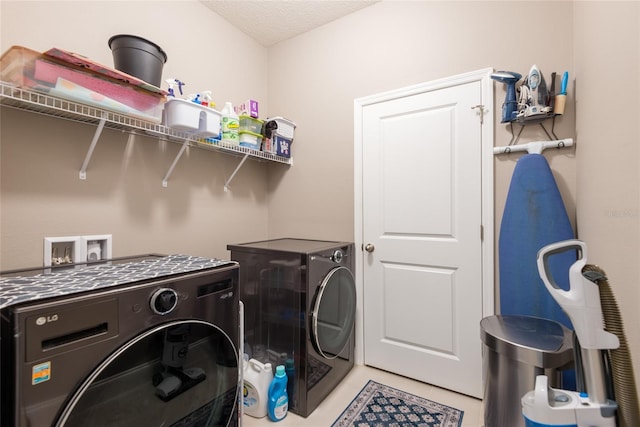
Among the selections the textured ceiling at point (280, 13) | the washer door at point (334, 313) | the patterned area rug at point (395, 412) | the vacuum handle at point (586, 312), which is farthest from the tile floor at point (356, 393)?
the textured ceiling at point (280, 13)

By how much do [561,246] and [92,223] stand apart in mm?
2030

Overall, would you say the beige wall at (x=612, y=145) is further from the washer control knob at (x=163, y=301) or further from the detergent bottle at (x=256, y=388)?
the detergent bottle at (x=256, y=388)

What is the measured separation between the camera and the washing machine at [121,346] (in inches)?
27.4

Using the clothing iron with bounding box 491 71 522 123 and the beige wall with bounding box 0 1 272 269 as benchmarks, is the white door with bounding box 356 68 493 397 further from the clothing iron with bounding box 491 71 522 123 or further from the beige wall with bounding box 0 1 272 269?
the beige wall with bounding box 0 1 272 269

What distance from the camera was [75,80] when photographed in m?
1.15

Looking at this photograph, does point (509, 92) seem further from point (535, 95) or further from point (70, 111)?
point (70, 111)

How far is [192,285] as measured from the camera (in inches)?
40.8

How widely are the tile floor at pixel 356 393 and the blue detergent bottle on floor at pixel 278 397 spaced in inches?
1.7

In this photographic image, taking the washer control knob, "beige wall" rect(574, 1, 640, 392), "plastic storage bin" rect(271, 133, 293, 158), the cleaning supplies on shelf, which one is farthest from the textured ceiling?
the washer control knob

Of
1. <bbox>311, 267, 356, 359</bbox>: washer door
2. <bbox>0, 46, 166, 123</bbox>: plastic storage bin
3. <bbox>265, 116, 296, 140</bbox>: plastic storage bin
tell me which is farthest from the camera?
<bbox>265, 116, 296, 140</bbox>: plastic storage bin

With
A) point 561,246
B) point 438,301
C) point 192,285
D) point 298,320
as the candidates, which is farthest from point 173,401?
point 438,301

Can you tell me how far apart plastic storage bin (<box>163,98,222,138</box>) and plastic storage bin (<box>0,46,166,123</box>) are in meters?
0.17

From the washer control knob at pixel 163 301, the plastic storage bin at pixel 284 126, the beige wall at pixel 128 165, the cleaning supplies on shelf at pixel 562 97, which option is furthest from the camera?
the plastic storage bin at pixel 284 126

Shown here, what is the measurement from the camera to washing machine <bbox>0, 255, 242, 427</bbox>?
697mm
